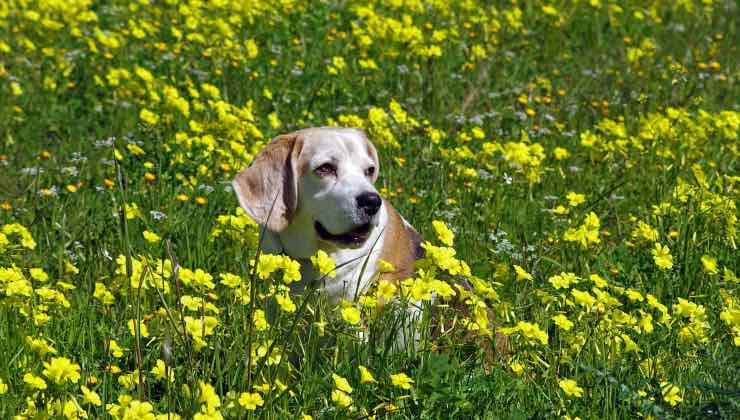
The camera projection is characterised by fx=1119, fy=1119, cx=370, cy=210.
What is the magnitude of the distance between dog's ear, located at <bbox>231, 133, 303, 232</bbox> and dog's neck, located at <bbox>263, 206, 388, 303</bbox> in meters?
0.06

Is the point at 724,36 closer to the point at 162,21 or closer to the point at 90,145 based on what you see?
the point at 162,21

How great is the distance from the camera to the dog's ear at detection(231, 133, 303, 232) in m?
4.46

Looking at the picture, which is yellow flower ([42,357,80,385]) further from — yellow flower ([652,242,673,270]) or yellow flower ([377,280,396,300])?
yellow flower ([652,242,673,270])

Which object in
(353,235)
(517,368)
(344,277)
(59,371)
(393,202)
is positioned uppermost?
(59,371)

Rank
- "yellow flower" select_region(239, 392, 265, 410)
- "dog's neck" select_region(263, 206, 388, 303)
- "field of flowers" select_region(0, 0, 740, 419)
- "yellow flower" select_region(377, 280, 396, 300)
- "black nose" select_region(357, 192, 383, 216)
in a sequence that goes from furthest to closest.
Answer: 1. "dog's neck" select_region(263, 206, 388, 303)
2. "black nose" select_region(357, 192, 383, 216)
3. "yellow flower" select_region(377, 280, 396, 300)
4. "field of flowers" select_region(0, 0, 740, 419)
5. "yellow flower" select_region(239, 392, 265, 410)

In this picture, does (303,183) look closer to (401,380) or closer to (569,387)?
(401,380)

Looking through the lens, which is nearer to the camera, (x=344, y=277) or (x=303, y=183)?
(x=344, y=277)

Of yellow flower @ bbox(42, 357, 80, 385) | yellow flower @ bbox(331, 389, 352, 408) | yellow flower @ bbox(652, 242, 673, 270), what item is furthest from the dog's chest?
yellow flower @ bbox(42, 357, 80, 385)

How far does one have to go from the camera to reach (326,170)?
446cm

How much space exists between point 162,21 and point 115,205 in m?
3.70

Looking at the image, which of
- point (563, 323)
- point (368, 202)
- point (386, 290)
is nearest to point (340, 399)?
point (386, 290)

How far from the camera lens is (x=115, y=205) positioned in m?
5.00

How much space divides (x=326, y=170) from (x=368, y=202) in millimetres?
304

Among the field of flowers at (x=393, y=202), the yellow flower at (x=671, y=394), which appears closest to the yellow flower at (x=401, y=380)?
the field of flowers at (x=393, y=202)
